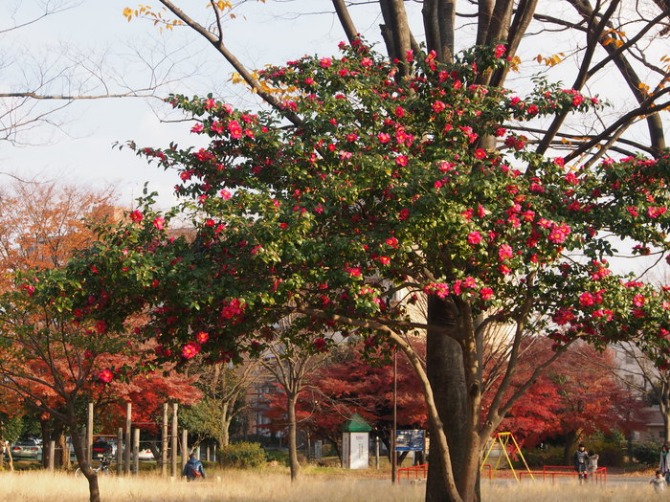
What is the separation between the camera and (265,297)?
870 centimetres

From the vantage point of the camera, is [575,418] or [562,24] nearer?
[562,24]

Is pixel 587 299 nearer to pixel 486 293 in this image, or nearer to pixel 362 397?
pixel 486 293

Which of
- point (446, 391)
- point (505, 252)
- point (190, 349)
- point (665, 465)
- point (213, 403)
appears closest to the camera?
point (505, 252)

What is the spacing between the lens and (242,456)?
32.6 metres

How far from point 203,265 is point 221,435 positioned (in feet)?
93.6

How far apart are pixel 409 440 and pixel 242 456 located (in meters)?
7.45

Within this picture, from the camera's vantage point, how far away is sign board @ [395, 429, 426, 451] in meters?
28.2

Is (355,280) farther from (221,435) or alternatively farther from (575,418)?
(575,418)

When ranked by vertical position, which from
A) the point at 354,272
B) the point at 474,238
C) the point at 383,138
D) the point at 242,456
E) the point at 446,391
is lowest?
the point at 242,456

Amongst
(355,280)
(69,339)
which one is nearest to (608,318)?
(355,280)

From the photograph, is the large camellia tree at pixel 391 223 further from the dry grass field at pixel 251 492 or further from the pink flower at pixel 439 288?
the dry grass field at pixel 251 492

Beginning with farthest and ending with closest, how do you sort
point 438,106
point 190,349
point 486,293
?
point 438,106
point 190,349
point 486,293

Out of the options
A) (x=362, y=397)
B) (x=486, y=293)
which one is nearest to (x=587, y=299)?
(x=486, y=293)

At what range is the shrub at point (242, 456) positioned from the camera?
32281 mm
